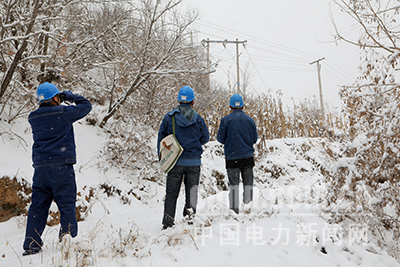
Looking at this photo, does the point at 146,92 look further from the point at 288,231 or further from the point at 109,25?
the point at 288,231

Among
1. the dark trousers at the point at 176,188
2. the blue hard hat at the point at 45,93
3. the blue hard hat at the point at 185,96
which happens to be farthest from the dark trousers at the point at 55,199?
the blue hard hat at the point at 185,96

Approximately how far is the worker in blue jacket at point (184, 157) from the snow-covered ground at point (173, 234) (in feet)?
0.75

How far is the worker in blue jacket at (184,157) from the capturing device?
12.6ft

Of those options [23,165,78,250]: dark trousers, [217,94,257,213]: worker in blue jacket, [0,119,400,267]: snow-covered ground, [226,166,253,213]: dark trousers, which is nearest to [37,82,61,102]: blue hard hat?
[23,165,78,250]: dark trousers

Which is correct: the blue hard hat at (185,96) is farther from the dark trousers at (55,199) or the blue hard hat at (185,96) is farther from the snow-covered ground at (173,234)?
the dark trousers at (55,199)

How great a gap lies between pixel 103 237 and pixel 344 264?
2638 millimetres

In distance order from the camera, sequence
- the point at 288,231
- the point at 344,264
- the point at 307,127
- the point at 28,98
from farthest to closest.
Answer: the point at 307,127, the point at 28,98, the point at 288,231, the point at 344,264

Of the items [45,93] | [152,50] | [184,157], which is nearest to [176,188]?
[184,157]

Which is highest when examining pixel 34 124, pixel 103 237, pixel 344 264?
pixel 34 124

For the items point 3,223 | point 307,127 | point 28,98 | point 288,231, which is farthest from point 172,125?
point 307,127

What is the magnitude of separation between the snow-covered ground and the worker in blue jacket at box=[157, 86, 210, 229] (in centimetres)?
23

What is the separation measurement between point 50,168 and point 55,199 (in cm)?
32

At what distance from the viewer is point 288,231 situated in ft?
11.2

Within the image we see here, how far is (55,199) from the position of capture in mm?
3096
